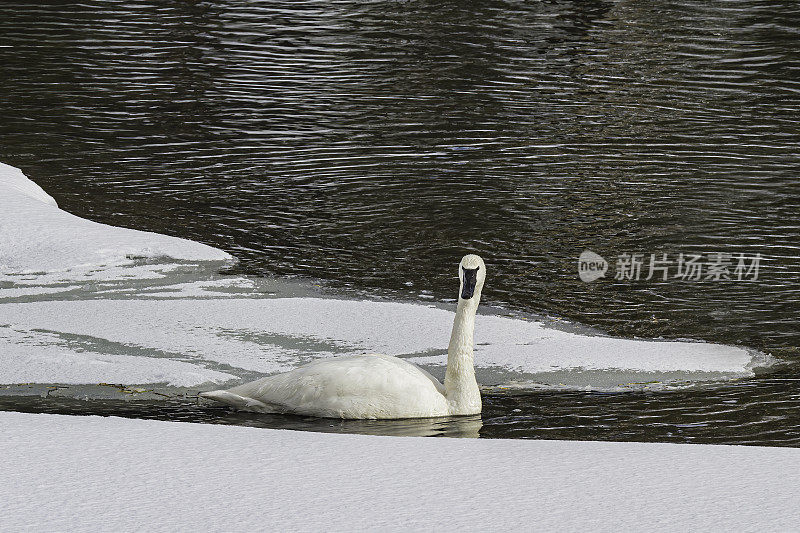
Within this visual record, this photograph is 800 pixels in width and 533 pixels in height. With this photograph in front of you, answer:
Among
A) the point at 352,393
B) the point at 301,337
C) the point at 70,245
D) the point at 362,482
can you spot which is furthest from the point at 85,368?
the point at 362,482

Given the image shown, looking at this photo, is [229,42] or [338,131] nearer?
[338,131]

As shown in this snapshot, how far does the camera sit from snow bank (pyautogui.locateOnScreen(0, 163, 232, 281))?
30.4 ft

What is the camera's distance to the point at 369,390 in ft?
21.7

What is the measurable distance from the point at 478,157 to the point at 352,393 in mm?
7174

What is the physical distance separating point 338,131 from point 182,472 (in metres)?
10.1

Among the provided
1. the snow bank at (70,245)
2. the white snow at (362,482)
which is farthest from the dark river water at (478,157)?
the white snow at (362,482)

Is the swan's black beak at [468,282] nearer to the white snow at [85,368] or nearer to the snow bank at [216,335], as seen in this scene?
the snow bank at [216,335]

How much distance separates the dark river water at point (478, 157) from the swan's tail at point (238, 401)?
0.16 metres

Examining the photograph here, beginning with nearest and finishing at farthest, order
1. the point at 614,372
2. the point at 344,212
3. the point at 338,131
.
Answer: the point at 614,372 → the point at 344,212 → the point at 338,131

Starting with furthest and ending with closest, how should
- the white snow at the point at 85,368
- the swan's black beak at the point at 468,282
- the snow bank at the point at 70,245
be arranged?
the snow bank at the point at 70,245 → the white snow at the point at 85,368 → the swan's black beak at the point at 468,282

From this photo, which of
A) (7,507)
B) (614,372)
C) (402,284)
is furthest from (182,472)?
(402,284)

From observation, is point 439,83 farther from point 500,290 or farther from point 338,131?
point 500,290

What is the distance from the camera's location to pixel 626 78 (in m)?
18.1

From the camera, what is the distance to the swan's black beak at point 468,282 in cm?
683
